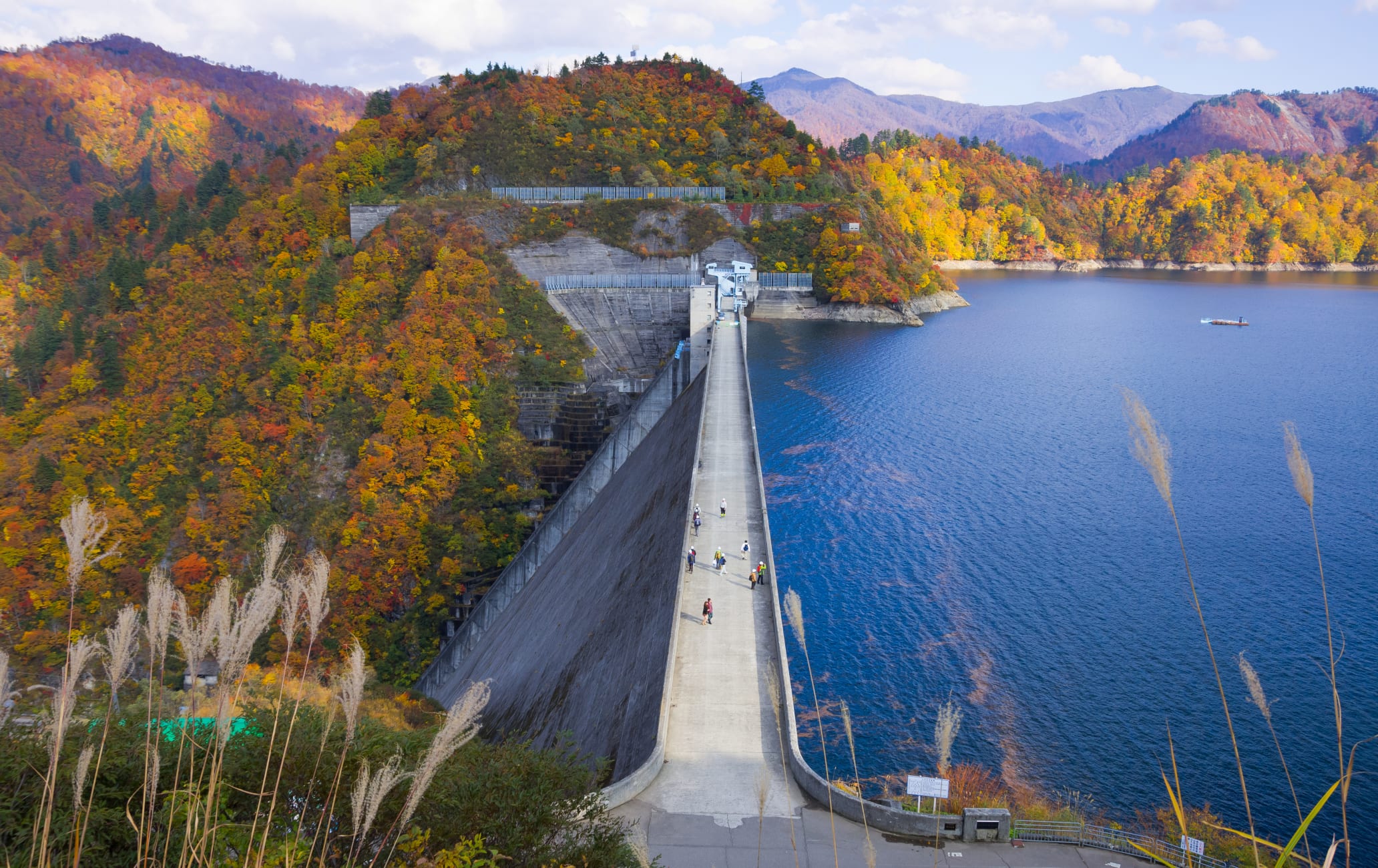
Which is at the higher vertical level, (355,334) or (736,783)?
(355,334)

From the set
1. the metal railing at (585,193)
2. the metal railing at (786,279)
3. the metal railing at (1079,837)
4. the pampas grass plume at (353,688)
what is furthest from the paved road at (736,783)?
the metal railing at (786,279)

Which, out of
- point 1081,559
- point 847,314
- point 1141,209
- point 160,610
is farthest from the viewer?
point 1141,209

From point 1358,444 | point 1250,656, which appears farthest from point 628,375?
point 1358,444

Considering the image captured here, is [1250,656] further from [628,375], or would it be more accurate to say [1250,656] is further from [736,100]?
[736,100]

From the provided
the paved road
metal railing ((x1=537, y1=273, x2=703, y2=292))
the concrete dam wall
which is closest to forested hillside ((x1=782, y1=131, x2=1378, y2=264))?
metal railing ((x1=537, y1=273, x2=703, y2=292))

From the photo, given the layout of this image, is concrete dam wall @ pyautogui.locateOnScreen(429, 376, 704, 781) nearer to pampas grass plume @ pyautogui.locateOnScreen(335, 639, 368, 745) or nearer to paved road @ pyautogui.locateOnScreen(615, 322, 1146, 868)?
paved road @ pyautogui.locateOnScreen(615, 322, 1146, 868)

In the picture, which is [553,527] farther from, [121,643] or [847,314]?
[847,314]

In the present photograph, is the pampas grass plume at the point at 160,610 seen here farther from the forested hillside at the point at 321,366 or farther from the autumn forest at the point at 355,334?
the forested hillside at the point at 321,366

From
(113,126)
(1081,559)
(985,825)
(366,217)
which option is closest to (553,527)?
(1081,559)
